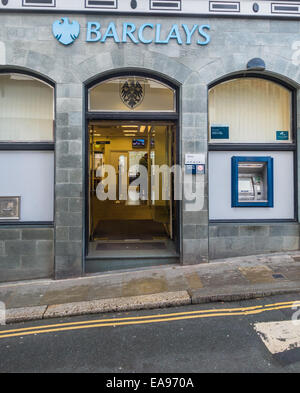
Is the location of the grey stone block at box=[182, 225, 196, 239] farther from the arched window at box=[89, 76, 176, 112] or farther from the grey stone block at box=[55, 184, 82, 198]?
the arched window at box=[89, 76, 176, 112]

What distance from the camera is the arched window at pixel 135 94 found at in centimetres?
806

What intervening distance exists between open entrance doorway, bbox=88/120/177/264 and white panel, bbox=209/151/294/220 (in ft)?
3.73

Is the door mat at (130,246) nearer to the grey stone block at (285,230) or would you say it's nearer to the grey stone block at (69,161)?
the grey stone block at (69,161)

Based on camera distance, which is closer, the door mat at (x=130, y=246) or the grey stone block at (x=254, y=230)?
the grey stone block at (x=254, y=230)

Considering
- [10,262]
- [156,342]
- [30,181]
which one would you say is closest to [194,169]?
[30,181]

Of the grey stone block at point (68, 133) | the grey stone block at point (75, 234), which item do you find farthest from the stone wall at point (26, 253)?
the grey stone block at point (68, 133)

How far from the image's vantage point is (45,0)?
296 inches

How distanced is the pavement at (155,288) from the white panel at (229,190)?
3.80 feet

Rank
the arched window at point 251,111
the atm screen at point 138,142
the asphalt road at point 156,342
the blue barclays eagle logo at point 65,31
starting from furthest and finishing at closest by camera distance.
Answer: the atm screen at point 138,142, the arched window at point 251,111, the blue barclays eagle logo at point 65,31, the asphalt road at point 156,342

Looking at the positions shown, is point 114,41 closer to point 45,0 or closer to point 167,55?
point 167,55

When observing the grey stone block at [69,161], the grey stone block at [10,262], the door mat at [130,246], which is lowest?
the grey stone block at [10,262]

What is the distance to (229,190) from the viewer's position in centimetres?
834
